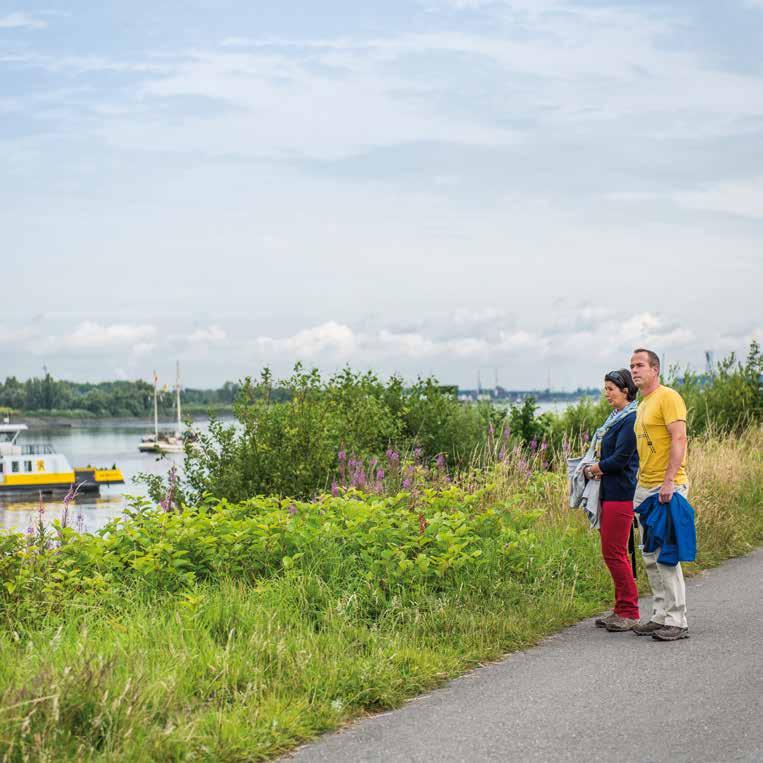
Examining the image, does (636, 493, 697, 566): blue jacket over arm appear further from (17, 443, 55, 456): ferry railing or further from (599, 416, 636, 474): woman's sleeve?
A: (17, 443, 55, 456): ferry railing

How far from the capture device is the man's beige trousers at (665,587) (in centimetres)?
706

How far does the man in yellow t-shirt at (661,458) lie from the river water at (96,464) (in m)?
4.76

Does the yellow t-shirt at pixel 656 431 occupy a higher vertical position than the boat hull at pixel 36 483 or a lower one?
higher

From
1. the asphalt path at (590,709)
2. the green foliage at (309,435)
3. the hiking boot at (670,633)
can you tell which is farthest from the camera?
the green foliage at (309,435)

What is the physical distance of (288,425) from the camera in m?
16.1

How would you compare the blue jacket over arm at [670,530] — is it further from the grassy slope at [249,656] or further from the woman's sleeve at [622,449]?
the grassy slope at [249,656]

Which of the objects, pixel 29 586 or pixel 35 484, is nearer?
pixel 29 586

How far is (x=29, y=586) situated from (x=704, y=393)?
17266 mm

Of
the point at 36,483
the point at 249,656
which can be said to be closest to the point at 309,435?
the point at 249,656

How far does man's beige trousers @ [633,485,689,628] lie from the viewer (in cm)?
706

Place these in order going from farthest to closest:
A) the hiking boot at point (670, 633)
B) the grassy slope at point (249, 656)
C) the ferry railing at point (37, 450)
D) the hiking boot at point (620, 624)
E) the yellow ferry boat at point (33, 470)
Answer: the ferry railing at point (37, 450)
the yellow ferry boat at point (33, 470)
the hiking boot at point (620, 624)
the hiking boot at point (670, 633)
the grassy slope at point (249, 656)

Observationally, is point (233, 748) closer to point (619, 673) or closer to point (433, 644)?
point (433, 644)

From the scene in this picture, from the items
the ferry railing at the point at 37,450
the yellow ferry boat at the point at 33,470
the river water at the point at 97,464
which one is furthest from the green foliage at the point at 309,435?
the ferry railing at the point at 37,450

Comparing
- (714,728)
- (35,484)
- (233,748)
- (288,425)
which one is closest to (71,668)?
Answer: (233,748)
